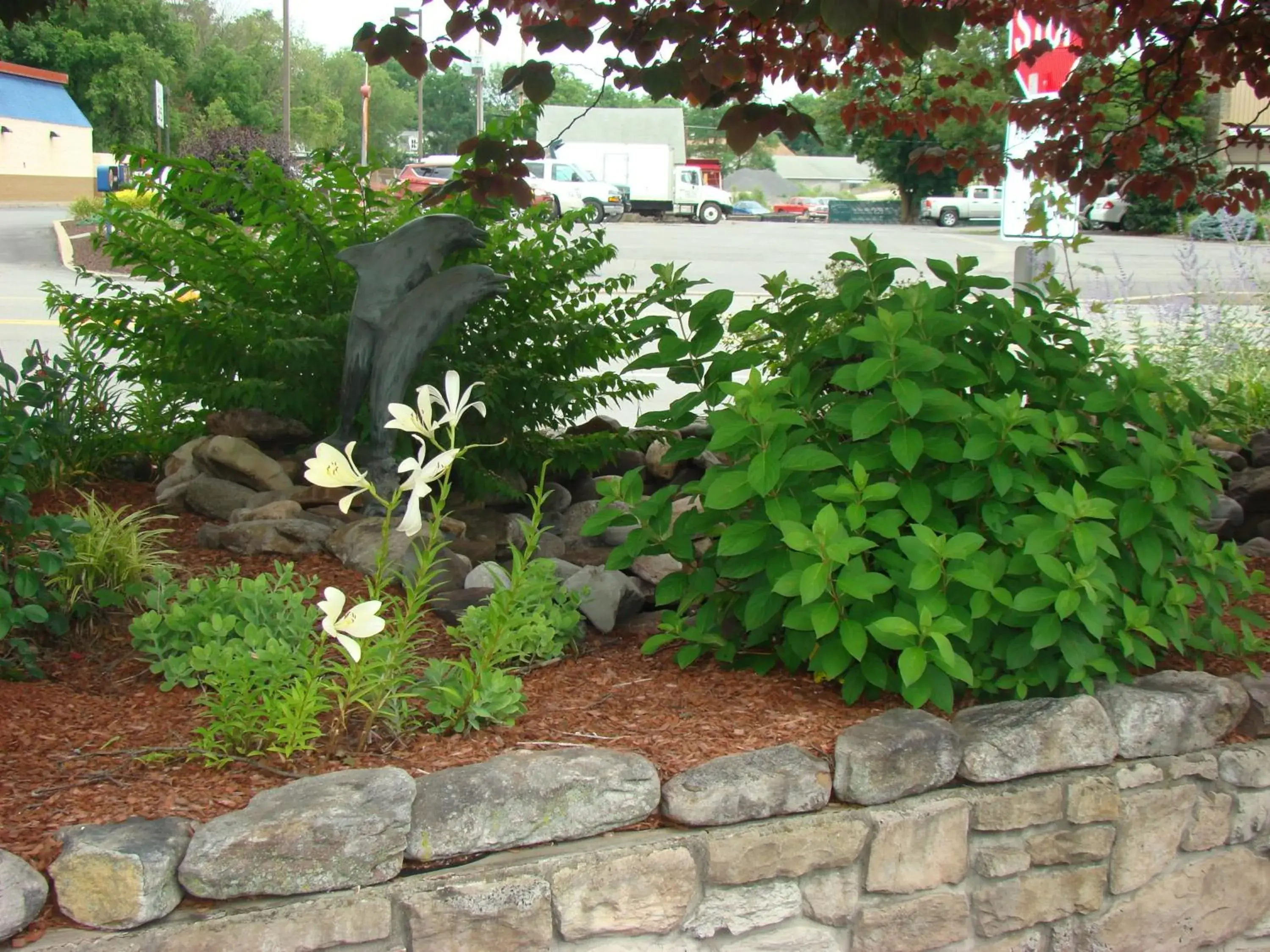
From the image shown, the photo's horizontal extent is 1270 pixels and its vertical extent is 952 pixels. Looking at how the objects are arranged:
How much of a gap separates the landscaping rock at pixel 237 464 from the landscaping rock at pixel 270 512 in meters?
0.27

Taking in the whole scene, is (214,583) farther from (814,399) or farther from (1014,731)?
(1014,731)

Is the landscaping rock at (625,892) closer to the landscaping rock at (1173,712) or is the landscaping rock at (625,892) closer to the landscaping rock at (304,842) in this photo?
the landscaping rock at (304,842)

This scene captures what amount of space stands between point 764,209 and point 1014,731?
2057 inches

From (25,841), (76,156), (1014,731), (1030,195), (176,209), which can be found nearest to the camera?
(25,841)

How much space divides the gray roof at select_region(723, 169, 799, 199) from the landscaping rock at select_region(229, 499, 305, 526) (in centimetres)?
7663

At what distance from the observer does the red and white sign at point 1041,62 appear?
17.4 ft

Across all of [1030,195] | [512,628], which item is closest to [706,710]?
[512,628]

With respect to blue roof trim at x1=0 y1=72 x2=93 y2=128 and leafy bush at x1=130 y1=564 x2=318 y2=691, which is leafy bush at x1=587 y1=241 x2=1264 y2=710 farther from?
blue roof trim at x1=0 y1=72 x2=93 y2=128

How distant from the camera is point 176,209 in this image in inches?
200

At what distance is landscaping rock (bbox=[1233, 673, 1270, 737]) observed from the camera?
3271 millimetres

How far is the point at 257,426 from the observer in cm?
519

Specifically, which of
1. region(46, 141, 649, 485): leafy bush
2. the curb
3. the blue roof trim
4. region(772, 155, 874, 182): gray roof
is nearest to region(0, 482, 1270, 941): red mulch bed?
region(46, 141, 649, 485): leafy bush

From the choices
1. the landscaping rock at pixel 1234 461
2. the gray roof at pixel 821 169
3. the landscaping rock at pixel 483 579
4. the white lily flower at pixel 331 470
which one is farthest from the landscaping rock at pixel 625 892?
the gray roof at pixel 821 169

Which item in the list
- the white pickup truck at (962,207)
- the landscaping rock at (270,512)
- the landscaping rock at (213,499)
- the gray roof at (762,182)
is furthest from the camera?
the gray roof at (762,182)
